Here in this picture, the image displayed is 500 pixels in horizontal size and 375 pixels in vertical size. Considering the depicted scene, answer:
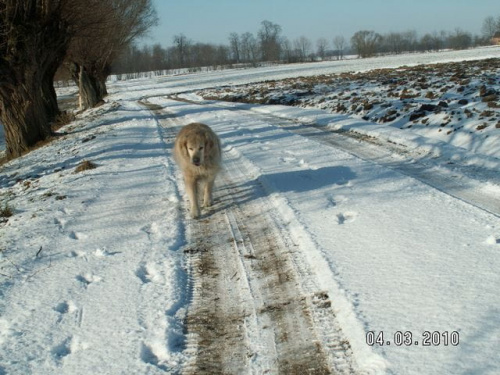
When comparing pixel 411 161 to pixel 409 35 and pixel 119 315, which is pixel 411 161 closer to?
pixel 119 315

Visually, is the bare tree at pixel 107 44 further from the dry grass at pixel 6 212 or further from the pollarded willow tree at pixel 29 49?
the dry grass at pixel 6 212

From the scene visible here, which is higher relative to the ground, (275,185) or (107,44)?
(107,44)

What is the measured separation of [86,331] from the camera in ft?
11.9

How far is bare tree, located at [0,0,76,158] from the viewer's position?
503 inches

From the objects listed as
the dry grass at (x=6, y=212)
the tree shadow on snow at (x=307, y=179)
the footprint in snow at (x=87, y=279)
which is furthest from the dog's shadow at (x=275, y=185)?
the dry grass at (x=6, y=212)

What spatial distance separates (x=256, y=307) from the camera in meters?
3.93

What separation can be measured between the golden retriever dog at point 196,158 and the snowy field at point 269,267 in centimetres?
41

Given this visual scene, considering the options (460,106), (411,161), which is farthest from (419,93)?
(411,161)

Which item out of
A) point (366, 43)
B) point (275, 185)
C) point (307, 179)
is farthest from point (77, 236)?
point (366, 43)

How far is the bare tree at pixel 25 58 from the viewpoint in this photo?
1278cm

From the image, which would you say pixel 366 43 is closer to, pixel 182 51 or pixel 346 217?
pixel 182 51

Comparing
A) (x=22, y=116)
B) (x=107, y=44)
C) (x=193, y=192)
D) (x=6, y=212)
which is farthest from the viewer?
(x=107, y=44)

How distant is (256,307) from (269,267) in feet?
2.60

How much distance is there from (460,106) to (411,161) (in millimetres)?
6109
